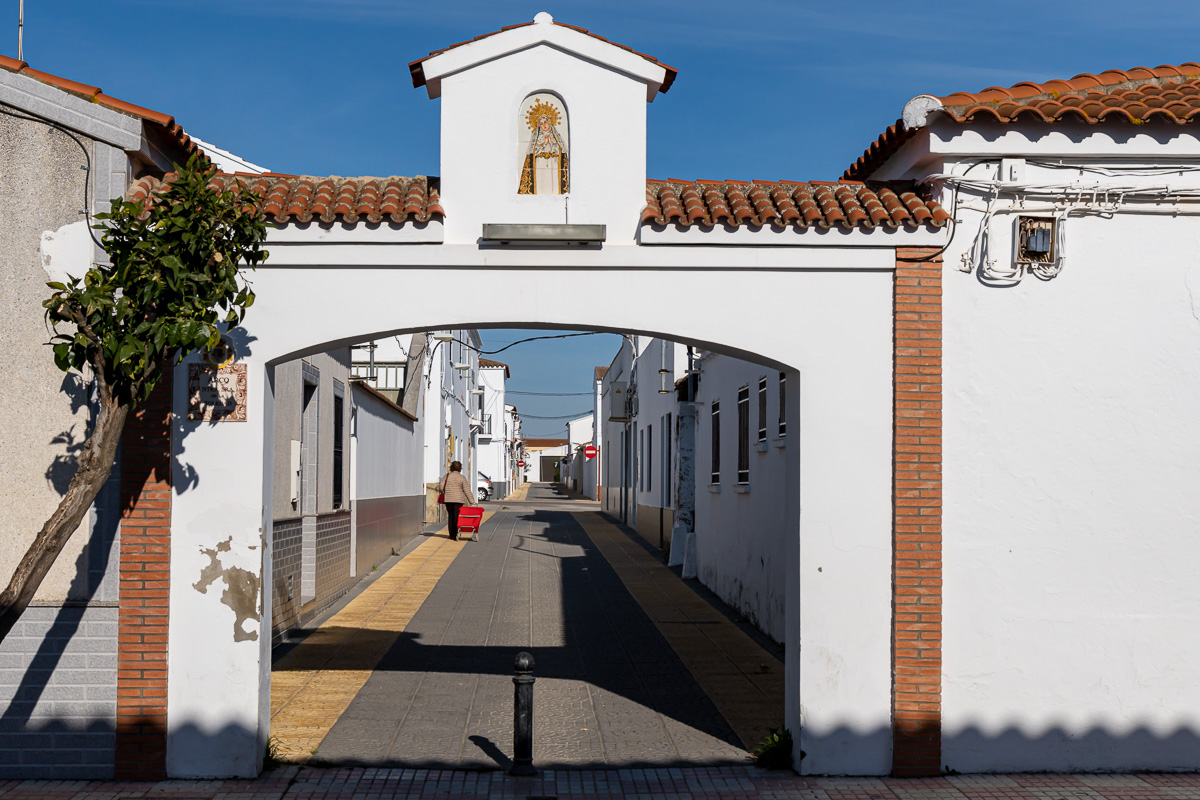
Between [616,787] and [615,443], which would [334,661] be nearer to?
[616,787]

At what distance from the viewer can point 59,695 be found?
7.04m

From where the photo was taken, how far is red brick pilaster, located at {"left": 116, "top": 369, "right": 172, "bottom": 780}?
704 centimetres

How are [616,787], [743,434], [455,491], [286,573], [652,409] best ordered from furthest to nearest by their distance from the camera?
[652,409]
[455,491]
[743,434]
[286,573]
[616,787]

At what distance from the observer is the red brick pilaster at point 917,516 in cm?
723

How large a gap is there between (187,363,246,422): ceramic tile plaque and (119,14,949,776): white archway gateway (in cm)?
6

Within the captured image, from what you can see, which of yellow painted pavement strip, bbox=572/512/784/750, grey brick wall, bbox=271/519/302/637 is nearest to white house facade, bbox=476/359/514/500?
yellow painted pavement strip, bbox=572/512/784/750

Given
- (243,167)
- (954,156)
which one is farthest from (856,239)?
(243,167)

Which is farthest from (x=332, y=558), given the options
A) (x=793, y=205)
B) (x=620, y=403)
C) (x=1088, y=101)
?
(x=620, y=403)

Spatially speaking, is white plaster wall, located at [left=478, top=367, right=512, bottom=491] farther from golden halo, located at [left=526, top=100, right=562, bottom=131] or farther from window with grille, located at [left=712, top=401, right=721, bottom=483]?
golden halo, located at [left=526, top=100, right=562, bottom=131]

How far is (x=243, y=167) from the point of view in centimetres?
1719

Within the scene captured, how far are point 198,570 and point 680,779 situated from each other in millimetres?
3397

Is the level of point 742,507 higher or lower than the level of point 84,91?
lower

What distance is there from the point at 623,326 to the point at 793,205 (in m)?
1.49

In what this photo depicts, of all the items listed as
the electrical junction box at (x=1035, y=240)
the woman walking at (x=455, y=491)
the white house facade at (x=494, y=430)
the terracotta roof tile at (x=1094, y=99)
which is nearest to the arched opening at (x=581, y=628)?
the woman walking at (x=455, y=491)
